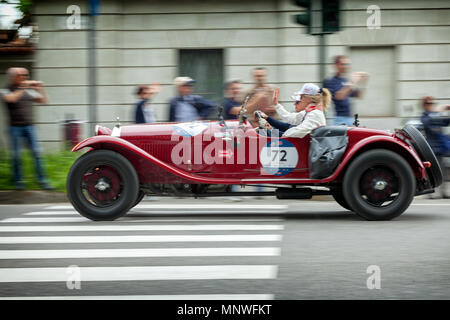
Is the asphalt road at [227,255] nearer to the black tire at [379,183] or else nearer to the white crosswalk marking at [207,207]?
the black tire at [379,183]

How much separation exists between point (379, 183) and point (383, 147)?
0.44m

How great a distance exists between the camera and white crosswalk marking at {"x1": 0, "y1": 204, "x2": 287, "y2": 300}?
4906 mm

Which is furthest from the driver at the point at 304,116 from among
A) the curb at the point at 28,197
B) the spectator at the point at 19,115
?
the spectator at the point at 19,115

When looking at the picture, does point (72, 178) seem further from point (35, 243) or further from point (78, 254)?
point (78, 254)

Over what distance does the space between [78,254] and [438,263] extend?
313cm

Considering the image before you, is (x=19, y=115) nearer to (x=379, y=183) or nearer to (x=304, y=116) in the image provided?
(x=304, y=116)

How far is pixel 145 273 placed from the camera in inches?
212

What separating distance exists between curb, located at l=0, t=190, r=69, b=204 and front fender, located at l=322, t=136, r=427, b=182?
4.54m

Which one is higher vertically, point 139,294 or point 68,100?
point 68,100

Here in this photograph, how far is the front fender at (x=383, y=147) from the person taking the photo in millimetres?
7836

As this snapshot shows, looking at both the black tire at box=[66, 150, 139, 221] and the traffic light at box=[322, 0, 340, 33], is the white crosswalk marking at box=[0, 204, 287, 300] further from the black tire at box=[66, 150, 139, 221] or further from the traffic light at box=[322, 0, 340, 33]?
the traffic light at box=[322, 0, 340, 33]

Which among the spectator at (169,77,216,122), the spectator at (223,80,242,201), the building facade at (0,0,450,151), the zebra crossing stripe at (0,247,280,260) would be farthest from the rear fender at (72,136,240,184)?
the building facade at (0,0,450,151)

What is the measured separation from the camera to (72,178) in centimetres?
798
